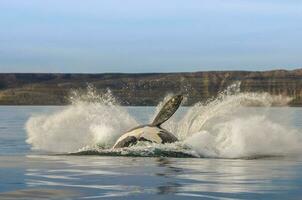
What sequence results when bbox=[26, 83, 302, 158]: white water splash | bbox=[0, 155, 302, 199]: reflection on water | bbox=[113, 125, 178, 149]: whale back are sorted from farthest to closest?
bbox=[26, 83, 302, 158]: white water splash → bbox=[113, 125, 178, 149]: whale back → bbox=[0, 155, 302, 199]: reflection on water

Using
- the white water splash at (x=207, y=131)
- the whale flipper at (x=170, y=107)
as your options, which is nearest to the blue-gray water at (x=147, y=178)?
the whale flipper at (x=170, y=107)

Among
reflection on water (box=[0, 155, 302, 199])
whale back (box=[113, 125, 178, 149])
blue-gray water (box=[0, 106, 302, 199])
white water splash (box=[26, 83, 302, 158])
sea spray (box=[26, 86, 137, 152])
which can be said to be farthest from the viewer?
sea spray (box=[26, 86, 137, 152])

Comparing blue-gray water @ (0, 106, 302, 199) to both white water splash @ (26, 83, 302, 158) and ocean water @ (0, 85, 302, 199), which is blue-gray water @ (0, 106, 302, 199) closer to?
ocean water @ (0, 85, 302, 199)

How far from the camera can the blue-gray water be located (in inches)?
707

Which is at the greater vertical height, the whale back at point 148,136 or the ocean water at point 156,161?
the whale back at point 148,136

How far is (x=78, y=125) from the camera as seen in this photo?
53.6m

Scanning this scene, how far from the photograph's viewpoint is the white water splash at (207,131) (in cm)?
3350

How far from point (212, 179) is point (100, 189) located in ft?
12.8

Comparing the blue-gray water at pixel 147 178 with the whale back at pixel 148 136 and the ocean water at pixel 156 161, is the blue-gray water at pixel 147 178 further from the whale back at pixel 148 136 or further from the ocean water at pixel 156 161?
the whale back at pixel 148 136

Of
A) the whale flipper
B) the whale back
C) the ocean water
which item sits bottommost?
the ocean water

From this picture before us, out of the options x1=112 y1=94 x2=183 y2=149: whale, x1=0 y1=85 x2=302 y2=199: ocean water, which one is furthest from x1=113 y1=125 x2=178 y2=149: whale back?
x1=0 y1=85 x2=302 y2=199: ocean water

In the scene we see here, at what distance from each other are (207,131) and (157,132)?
13.0 ft

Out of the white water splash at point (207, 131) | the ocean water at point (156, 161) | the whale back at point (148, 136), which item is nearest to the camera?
the ocean water at point (156, 161)

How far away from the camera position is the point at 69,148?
3838 centimetres
